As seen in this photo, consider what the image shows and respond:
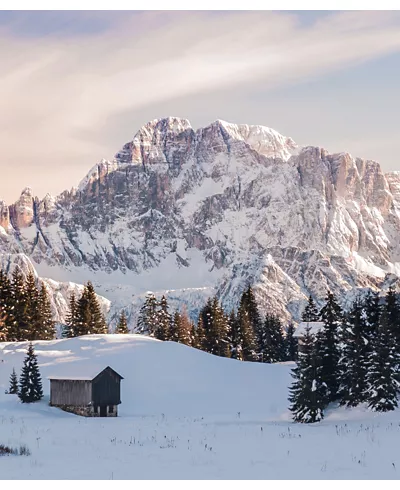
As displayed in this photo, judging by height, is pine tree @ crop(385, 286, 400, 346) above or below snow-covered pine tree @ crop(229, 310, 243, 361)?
above

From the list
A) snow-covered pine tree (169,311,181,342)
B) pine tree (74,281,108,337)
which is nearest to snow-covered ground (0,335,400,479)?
pine tree (74,281,108,337)

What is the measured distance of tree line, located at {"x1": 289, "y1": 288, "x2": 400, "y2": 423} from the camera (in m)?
45.1

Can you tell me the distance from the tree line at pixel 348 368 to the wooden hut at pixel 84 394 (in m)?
14.4

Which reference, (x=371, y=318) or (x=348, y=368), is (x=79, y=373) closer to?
(x=348, y=368)

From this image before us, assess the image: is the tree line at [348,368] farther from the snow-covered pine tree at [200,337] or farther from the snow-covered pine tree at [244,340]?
the snow-covered pine tree at [200,337]

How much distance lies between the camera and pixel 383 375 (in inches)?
1797

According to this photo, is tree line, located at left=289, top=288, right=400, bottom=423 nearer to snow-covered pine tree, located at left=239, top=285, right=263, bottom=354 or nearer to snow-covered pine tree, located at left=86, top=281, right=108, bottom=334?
snow-covered pine tree, located at left=86, top=281, right=108, bottom=334

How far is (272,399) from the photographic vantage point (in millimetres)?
65750

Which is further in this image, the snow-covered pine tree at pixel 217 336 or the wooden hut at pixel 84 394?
the snow-covered pine tree at pixel 217 336

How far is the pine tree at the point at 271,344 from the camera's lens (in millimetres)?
106875

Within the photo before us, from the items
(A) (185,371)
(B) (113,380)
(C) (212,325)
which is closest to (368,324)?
(B) (113,380)

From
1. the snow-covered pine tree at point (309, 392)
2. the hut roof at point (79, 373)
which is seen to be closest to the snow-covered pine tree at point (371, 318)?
the snow-covered pine tree at point (309, 392)
